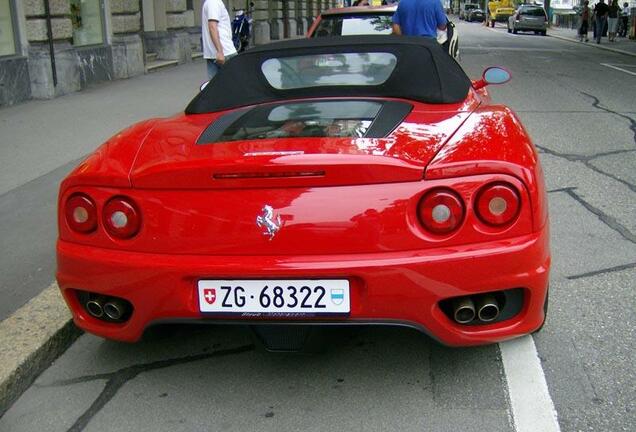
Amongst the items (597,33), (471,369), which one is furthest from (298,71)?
(597,33)

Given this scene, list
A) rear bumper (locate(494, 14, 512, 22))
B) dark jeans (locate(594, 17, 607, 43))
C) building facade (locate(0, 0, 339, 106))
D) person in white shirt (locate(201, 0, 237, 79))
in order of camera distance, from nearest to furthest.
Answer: person in white shirt (locate(201, 0, 237, 79)) → building facade (locate(0, 0, 339, 106)) → dark jeans (locate(594, 17, 607, 43)) → rear bumper (locate(494, 14, 512, 22))

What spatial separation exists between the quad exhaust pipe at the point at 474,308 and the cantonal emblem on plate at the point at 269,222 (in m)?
0.73

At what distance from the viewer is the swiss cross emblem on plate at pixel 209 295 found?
262 cm

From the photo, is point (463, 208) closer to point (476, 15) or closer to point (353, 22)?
point (353, 22)

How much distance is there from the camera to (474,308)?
265 centimetres

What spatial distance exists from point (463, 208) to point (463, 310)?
1.30 feet

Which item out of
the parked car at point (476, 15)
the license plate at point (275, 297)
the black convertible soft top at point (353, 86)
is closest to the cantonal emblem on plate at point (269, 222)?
the license plate at point (275, 297)

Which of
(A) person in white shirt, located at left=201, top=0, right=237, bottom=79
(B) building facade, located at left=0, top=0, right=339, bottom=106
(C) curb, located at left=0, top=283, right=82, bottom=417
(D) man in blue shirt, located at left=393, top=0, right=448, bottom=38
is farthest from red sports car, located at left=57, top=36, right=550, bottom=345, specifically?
(B) building facade, located at left=0, top=0, right=339, bottom=106

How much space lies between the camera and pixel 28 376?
3.09 metres

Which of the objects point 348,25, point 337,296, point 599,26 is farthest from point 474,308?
point 599,26

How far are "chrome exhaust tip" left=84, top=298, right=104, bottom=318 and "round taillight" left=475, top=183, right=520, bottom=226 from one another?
155cm

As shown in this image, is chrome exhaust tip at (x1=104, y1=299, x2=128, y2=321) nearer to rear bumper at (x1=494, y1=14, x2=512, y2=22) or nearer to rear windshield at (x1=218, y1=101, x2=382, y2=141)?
rear windshield at (x1=218, y1=101, x2=382, y2=141)

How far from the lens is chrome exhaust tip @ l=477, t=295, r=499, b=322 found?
265cm

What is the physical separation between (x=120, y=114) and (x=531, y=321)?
320 inches
